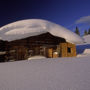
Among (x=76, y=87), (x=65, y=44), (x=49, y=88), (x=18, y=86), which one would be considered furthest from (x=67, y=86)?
(x=65, y=44)

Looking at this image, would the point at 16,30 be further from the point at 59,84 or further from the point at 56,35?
the point at 59,84

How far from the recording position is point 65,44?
11547mm

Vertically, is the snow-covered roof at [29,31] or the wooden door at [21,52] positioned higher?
the snow-covered roof at [29,31]

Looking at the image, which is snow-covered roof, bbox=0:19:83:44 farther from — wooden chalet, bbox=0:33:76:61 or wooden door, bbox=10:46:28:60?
wooden door, bbox=10:46:28:60

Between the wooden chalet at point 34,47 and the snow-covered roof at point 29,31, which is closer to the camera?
the snow-covered roof at point 29,31

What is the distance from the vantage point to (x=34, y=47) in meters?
10.8

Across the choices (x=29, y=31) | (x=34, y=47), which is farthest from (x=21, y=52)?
(x=29, y=31)

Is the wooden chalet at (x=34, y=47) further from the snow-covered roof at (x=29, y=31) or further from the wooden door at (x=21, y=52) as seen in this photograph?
the snow-covered roof at (x=29, y=31)

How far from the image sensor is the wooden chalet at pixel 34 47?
388 inches

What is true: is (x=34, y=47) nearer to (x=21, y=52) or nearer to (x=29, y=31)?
(x=21, y=52)

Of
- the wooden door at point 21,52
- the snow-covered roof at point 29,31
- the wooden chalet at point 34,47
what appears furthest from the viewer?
the wooden door at point 21,52

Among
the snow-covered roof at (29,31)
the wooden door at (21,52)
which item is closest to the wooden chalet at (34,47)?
the wooden door at (21,52)

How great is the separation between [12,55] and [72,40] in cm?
568

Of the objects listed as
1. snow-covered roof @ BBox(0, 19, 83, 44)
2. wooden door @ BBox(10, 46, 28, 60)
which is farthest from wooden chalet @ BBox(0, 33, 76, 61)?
snow-covered roof @ BBox(0, 19, 83, 44)
